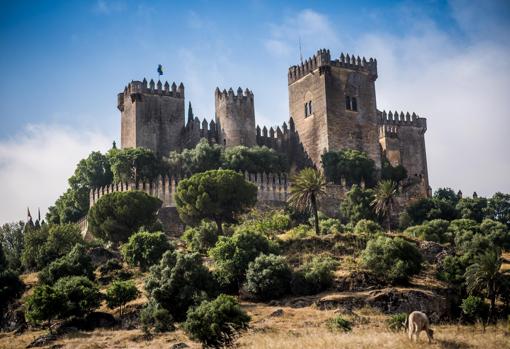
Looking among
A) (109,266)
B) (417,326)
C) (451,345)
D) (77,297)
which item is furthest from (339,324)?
(109,266)

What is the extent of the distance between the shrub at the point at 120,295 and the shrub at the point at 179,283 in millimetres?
988

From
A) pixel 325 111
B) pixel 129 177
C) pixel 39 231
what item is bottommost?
pixel 39 231

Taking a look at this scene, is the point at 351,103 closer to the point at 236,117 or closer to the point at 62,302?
the point at 236,117

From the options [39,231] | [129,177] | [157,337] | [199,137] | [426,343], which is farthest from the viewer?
[199,137]

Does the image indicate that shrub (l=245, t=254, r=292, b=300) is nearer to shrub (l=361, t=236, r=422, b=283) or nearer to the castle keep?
shrub (l=361, t=236, r=422, b=283)

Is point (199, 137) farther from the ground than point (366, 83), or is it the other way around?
point (366, 83)

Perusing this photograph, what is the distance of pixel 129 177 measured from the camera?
72.6m

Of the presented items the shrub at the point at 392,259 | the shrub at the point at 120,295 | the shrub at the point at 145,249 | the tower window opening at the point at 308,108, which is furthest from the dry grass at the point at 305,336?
the tower window opening at the point at 308,108

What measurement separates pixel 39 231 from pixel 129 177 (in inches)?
469

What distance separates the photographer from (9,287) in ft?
174

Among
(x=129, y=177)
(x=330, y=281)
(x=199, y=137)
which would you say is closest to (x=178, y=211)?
(x=129, y=177)

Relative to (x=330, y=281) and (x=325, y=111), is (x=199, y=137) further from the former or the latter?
(x=330, y=281)

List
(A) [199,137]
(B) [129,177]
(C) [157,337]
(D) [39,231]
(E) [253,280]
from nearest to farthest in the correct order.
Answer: (C) [157,337] → (E) [253,280] → (D) [39,231] → (B) [129,177] → (A) [199,137]

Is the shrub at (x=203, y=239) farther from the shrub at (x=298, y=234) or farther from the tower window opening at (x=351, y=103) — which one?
the tower window opening at (x=351, y=103)
